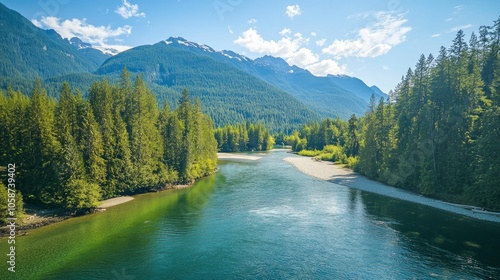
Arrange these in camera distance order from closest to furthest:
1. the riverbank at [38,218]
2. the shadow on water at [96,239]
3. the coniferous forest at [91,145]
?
1. the shadow on water at [96,239]
2. the riverbank at [38,218]
3. the coniferous forest at [91,145]

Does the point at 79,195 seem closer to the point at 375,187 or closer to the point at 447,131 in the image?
the point at 375,187

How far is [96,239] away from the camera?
3209 centimetres

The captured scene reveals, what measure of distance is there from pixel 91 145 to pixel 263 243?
31.8m

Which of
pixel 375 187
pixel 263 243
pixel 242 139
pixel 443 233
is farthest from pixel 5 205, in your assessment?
pixel 242 139

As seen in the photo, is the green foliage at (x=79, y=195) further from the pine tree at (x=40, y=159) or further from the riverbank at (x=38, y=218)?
the riverbank at (x=38, y=218)

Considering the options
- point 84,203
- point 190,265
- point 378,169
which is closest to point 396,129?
point 378,169

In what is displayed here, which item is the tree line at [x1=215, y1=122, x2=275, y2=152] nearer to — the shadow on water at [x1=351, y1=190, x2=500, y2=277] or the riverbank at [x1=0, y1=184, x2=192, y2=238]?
the riverbank at [x1=0, y1=184, x2=192, y2=238]

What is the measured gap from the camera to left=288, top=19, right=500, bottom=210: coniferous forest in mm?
40062

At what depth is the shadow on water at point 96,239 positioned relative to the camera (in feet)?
83.1

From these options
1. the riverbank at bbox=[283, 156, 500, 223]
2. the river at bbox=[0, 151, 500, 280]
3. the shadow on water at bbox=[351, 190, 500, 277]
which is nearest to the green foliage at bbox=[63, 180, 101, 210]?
the river at bbox=[0, 151, 500, 280]

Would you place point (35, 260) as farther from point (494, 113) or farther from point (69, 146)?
point (494, 113)

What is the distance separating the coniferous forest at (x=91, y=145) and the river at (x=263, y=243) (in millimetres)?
5577

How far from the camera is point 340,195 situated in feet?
172

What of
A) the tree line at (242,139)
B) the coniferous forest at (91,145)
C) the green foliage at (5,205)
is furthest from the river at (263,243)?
the tree line at (242,139)
